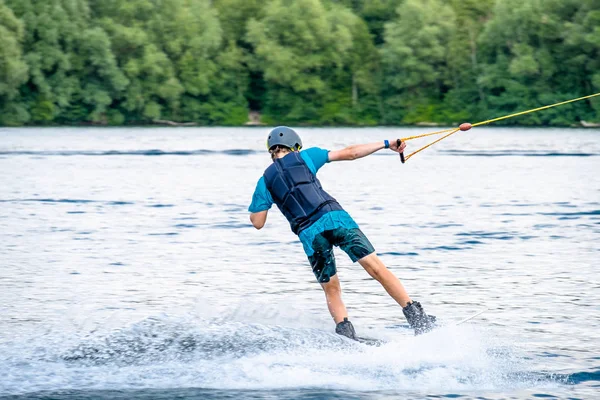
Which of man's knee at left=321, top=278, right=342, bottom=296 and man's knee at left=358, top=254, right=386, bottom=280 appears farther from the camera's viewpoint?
man's knee at left=321, top=278, right=342, bottom=296

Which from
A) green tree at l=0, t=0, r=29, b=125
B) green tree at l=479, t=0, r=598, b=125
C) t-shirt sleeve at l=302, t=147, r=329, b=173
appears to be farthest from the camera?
green tree at l=479, t=0, r=598, b=125

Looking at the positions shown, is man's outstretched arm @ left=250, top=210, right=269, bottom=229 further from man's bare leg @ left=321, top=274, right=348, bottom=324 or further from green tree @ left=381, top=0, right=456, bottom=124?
green tree @ left=381, top=0, right=456, bottom=124

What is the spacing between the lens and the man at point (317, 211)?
317 inches

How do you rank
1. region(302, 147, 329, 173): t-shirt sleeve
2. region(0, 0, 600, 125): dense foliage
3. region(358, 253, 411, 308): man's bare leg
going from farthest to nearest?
region(0, 0, 600, 125): dense foliage < region(302, 147, 329, 173): t-shirt sleeve < region(358, 253, 411, 308): man's bare leg

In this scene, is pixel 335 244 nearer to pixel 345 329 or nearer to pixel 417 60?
pixel 345 329

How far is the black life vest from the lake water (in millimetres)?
945

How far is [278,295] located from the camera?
37.0 feet

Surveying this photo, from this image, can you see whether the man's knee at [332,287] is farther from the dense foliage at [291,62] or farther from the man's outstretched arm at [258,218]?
the dense foliage at [291,62]

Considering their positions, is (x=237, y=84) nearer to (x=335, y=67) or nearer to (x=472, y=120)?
(x=335, y=67)

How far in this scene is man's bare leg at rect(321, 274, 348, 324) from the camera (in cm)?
837

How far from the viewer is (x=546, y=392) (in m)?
7.12

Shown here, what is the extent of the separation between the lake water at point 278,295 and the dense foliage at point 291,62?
45545mm

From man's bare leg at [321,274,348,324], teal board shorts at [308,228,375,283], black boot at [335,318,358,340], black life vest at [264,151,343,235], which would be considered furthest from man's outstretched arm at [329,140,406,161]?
black boot at [335,318,358,340]

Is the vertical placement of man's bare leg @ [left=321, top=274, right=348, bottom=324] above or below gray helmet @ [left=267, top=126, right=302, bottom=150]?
below
